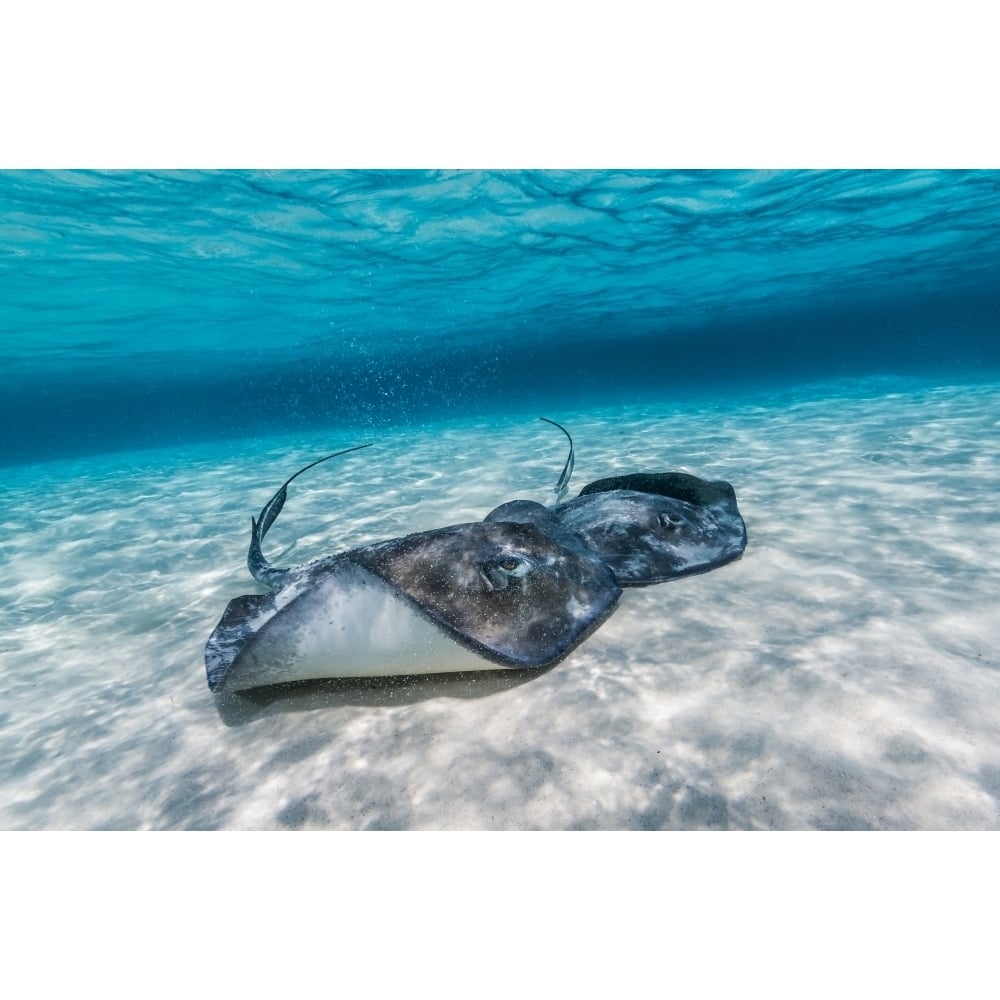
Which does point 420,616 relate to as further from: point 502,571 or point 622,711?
point 622,711

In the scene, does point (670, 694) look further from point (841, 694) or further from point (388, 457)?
point (388, 457)

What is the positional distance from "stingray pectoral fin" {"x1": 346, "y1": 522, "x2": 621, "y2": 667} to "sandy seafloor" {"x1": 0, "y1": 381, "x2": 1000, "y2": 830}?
0.41 metres

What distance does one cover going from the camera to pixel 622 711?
273 cm

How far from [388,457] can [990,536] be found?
474 inches

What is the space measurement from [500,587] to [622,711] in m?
0.90

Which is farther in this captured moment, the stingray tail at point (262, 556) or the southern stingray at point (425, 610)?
the stingray tail at point (262, 556)

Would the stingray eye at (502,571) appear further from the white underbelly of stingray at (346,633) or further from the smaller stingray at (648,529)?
the smaller stingray at (648,529)

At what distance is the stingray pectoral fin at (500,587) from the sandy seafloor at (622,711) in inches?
16.0

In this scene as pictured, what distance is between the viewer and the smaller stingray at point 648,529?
12.5ft

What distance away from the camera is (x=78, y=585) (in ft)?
20.2

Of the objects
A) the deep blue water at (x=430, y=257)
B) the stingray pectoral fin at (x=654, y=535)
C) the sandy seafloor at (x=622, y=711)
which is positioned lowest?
the sandy seafloor at (x=622, y=711)

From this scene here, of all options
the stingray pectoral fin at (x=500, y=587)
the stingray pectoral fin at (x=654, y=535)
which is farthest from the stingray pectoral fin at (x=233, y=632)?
the stingray pectoral fin at (x=654, y=535)

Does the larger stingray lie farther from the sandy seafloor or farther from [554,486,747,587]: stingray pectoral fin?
[554,486,747,587]: stingray pectoral fin
